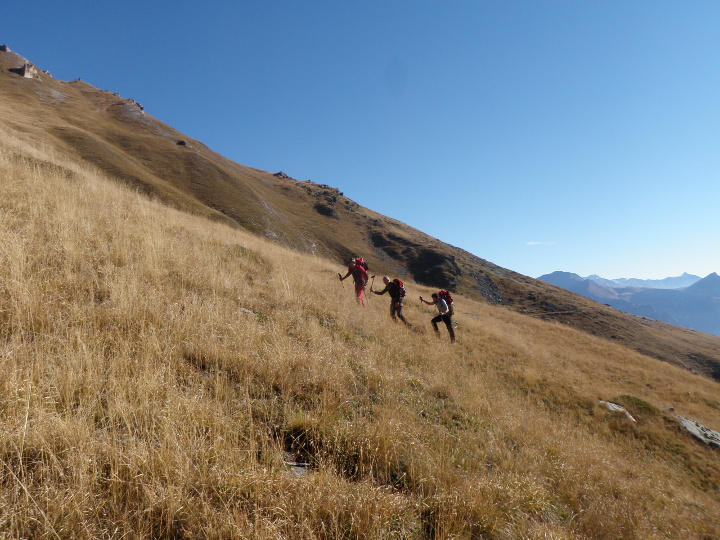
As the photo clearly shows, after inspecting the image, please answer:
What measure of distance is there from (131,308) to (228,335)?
133cm

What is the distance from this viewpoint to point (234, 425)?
9.16 feet

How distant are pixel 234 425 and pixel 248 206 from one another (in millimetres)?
53973

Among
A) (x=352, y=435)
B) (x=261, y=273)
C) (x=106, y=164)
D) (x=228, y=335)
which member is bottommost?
(x=352, y=435)

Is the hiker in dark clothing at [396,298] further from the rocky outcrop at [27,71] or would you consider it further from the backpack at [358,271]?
the rocky outcrop at [27,71]

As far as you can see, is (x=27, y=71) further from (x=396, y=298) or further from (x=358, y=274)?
(x=396, y=298)

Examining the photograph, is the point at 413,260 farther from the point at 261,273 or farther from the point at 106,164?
the point at 261,273

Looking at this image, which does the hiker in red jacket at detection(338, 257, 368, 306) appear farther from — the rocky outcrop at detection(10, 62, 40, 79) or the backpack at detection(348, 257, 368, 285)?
the rocky outcrop at detection(10, 62, 40, 79)

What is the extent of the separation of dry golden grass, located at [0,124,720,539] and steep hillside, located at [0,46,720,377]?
108 feet

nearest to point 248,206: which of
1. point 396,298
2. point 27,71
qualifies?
point 396,298

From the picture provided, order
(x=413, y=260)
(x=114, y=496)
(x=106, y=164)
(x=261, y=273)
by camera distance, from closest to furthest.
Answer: (x=114, y=496), (x=261, y=273), (x=106, y=164), (x=413, y=260)

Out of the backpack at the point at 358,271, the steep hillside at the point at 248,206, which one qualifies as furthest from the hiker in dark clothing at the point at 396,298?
the steep hillside at the point at 248,206

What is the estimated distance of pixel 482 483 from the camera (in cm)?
287

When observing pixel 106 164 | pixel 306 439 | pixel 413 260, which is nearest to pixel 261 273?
pixel 306 439

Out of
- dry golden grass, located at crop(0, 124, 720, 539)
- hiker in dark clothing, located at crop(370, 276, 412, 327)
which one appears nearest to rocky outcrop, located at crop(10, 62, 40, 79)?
dry golden grass, located at crop(0, 124, 720, 539)
